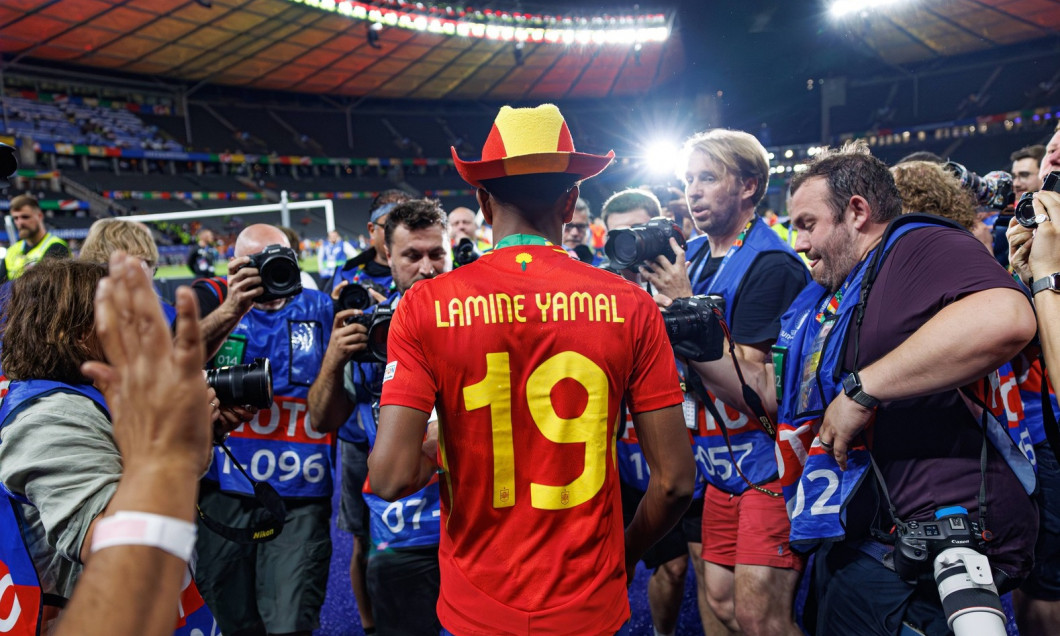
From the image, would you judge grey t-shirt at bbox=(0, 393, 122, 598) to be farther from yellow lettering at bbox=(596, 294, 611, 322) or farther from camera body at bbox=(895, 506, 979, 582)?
camera body at bbox=(895, 506, 979, 582)

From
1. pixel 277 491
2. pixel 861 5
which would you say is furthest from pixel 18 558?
pixel 861 5

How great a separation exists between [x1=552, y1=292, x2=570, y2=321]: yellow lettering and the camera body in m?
0.95

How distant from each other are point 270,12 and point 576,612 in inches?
799

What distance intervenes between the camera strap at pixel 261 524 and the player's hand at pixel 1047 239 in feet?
8.15

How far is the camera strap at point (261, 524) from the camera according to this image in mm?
2344

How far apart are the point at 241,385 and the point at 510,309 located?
875 millimetres

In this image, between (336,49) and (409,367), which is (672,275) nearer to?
(409,367)

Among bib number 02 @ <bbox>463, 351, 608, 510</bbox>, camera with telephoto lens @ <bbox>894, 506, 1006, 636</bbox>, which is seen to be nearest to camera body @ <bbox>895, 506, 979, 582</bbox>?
camera with telephoto lens @ <bbox>894, 506, 1006, 636</bbox>

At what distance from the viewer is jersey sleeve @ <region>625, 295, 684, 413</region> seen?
1.48 m

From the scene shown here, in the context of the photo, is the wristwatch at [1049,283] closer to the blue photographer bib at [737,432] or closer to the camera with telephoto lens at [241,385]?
the blue photographer bib at [737,432]

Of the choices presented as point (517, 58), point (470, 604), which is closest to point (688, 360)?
point (470, 604)

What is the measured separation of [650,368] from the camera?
1.49 m

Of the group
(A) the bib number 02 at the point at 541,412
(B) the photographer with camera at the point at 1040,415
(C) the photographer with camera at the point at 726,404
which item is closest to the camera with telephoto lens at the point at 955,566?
(B) the photographer with camera at the point at 1040,415

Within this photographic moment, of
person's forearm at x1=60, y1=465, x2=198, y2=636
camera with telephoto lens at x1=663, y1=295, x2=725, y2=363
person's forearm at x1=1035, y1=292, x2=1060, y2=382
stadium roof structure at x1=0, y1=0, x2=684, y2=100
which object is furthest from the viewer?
stadium roof structure at x1=0, y1=0, x2=684, y2=100
